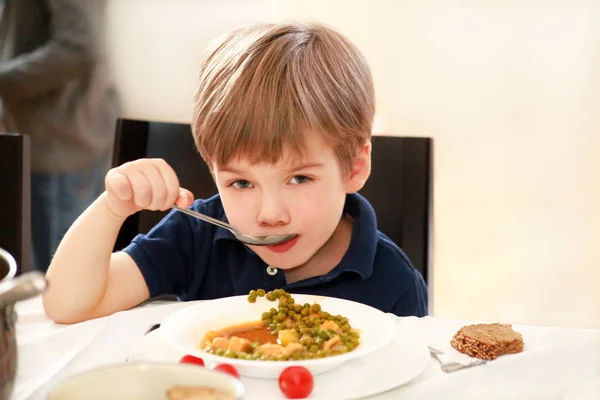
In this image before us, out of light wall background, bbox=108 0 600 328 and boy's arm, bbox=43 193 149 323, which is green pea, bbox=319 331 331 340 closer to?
boy's arm, bbox=43 193 149 323

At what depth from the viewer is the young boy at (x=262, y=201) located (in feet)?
3.04

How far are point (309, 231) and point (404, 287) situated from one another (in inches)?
7.7

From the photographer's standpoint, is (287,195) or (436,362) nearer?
(436,362)

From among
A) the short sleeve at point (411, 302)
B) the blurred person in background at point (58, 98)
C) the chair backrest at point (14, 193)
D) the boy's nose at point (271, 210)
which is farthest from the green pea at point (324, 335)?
the blurred person in background at point (58, 98)

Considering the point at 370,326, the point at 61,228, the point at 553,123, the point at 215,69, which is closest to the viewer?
the point at 370,326

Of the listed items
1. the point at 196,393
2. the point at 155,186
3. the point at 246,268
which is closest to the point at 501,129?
the point at 246,268

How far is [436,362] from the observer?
0.72 metres

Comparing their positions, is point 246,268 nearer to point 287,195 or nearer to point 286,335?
point 287,195

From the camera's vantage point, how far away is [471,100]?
7.34 ft

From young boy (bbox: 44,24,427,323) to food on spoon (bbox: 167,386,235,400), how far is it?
0.45 meters

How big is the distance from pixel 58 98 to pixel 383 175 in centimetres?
158

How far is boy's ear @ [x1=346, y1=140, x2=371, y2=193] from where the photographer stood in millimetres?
1087

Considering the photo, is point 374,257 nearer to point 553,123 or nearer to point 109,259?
point 109,259

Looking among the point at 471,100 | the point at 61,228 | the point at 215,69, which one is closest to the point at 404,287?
the point at 215,69
